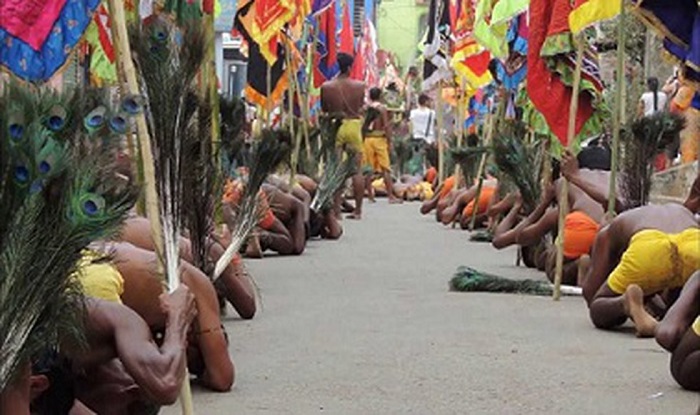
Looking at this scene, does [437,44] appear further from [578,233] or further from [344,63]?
[578,233]

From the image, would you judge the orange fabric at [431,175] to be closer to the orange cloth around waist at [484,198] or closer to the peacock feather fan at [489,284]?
the orange cloth around waist at [484,198]

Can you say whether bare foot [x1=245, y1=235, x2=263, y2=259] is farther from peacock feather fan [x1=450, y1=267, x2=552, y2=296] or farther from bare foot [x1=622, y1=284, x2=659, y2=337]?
bare foot [x1=622, y1=284, x2=659, y2=337]

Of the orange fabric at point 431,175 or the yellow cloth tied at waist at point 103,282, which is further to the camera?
the orange fabric at point 431,175

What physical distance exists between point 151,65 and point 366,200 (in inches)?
676

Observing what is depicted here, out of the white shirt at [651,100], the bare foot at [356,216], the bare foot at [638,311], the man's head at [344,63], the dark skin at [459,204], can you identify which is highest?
the bare foot at [638,311]

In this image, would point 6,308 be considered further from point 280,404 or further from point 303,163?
point 303,163

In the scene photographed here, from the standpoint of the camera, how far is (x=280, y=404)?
5805mm

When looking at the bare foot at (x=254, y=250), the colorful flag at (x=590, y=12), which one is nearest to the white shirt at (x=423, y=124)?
the bare foot at (x=254, y=250)

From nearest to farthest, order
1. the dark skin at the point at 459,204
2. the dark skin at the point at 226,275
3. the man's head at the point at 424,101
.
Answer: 1. the dark skin at the point at 226,275
2. the dark skin at the point at 459,204
3. the man's head at the point at 424,101

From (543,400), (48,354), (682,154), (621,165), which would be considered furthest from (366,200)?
(48,354)

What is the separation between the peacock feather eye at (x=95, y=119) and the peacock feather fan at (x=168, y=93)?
98cm

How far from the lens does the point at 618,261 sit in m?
7.64

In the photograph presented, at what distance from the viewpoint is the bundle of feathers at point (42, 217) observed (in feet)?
10.5

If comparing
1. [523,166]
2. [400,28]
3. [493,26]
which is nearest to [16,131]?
[523,166]
